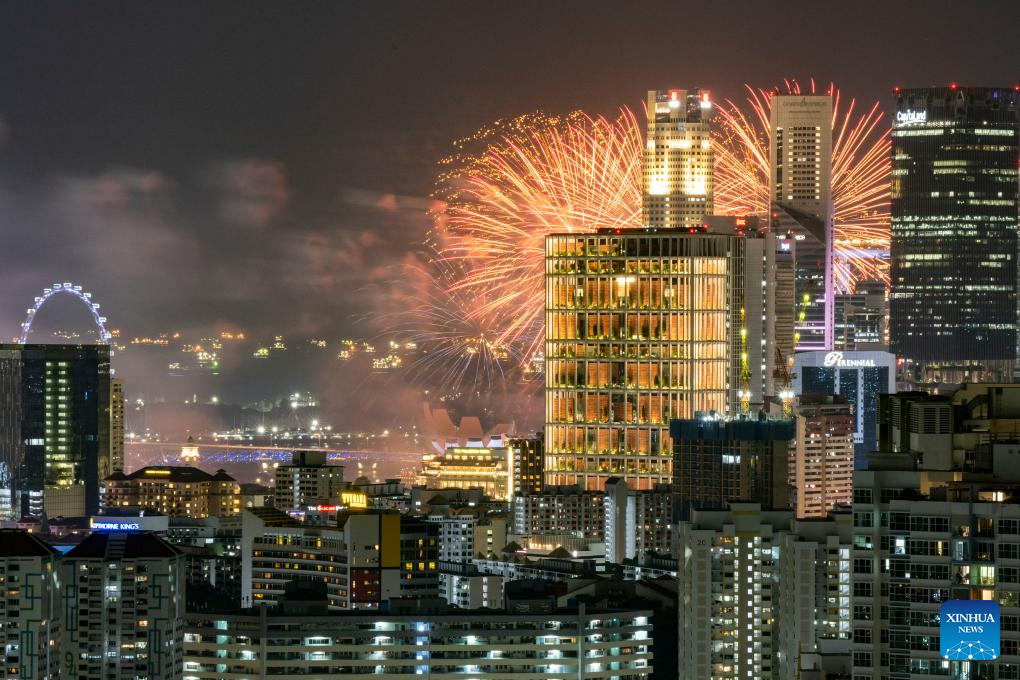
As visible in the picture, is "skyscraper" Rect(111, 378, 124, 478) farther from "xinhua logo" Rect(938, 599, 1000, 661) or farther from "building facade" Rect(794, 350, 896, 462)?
"xinhua logo" Rect(938, 599, 1000, 661)

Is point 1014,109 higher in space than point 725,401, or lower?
higher

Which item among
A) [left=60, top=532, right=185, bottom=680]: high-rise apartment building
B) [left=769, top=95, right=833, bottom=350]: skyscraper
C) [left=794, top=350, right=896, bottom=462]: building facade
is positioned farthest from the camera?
[left=769, top=95, right=833, bottom=350]: skyscraper

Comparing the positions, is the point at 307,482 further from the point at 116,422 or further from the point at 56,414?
the point at 56,414

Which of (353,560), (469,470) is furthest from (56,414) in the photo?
(353,560)

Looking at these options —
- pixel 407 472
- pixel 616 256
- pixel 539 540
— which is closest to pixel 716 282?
pixel 616 256

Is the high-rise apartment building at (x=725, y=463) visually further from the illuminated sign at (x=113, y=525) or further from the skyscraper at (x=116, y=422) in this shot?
the skyscraper at (x=116, y=422)

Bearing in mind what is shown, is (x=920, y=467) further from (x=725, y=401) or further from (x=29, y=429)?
(x=29, y=429)

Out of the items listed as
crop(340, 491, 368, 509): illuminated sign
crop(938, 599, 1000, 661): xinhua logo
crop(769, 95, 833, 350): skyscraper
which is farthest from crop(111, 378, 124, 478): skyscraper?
crop(938, 599, 1000, 661): xinhua logo
